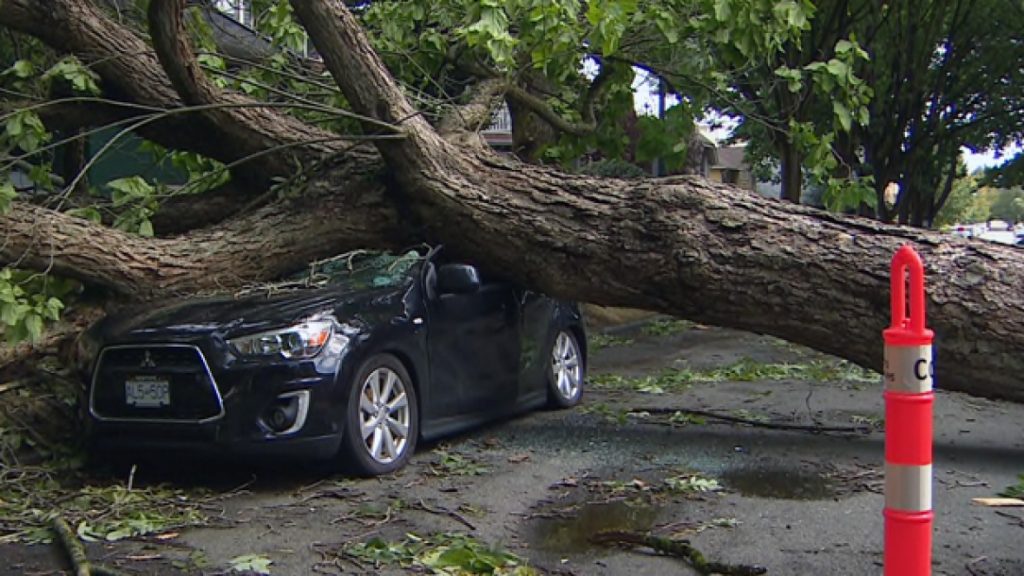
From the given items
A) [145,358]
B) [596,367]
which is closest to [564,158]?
[596,367]

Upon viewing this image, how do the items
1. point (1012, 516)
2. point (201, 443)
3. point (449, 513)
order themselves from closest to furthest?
point (1012, 516) < point (449, 513) < point (201, 443)

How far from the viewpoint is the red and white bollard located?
351 centimetres

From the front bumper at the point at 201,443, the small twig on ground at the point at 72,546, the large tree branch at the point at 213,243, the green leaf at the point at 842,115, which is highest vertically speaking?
the green leaf at the point at 842,115

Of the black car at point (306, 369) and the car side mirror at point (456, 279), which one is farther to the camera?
the car side mirror at point (456, 279)

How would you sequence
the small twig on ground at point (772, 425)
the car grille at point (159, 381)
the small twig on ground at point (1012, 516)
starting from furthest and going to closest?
the small twig on ground at point (772, 425)
the car grille at point (159, 381)
the small twig on ground at point (1012, 516)

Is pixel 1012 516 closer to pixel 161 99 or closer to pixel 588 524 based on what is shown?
pixel 588 524

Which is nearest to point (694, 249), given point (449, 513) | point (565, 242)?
point (565, 242)

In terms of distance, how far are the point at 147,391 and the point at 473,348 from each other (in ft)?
7.43

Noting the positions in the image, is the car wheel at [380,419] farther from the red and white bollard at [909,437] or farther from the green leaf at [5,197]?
the red and white bollard at [909,437]

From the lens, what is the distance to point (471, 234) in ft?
27.9

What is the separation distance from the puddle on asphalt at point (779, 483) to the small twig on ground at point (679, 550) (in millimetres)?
1201

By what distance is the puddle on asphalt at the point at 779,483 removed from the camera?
261 inches

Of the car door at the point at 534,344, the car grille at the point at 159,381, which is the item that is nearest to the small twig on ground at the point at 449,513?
the car grille at the point at 159,381

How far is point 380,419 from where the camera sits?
284 inches
